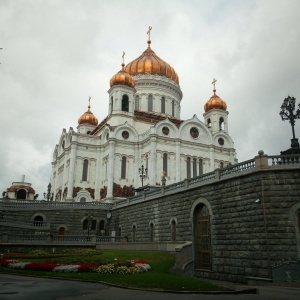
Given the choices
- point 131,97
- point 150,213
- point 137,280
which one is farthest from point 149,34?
point 137,280

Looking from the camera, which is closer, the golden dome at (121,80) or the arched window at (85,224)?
the arched window at (85,224)

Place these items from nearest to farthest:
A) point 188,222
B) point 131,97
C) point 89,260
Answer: point 89,260 < point 188,222 < point 131,97

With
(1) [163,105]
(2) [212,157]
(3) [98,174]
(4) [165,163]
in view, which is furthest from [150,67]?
(3) [98,174]

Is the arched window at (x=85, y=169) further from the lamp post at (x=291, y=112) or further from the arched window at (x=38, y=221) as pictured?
the lamp post at (x=291, y=112)

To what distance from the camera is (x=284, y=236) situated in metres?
17.3

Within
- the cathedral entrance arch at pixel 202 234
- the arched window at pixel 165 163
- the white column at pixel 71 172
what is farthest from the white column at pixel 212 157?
the cathedral entrance arch at pixel 202 234

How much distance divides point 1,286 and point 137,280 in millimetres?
5169

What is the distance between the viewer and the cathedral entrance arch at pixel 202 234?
21652 millimetres

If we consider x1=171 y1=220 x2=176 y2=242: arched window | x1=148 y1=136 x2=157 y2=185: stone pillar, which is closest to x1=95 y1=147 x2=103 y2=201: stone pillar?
x1=148 y1=136 x2=157 y2=185: stone pillar

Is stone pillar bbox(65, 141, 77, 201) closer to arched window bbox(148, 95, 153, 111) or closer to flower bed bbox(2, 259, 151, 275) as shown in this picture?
arched window bbox(148, 95, 153, 111)

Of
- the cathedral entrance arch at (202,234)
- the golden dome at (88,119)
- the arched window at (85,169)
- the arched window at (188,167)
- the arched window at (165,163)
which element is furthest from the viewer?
the golden dome at (88,119)

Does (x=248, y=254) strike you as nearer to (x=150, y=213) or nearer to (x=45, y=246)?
(x=150, y=213)

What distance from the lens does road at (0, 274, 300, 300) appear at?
10.5 meters

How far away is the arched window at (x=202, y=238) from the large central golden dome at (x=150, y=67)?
37905 millimetres
